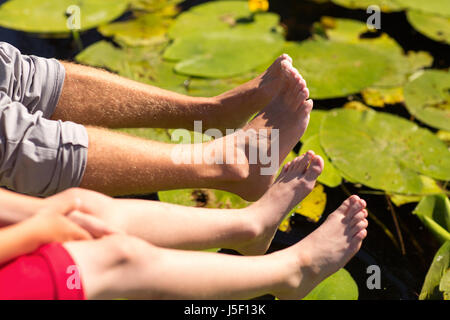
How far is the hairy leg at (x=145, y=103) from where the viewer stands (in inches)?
45.2

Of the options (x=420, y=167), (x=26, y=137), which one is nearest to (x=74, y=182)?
(x=26, y=137)

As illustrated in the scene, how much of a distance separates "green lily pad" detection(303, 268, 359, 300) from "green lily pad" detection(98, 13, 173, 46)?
49.7 inches

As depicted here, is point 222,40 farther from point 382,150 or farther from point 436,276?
point 436,276

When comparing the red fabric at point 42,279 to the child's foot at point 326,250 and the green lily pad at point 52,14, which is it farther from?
the green lily pad at point 52,14

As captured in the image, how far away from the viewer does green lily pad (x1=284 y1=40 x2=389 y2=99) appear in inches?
67.8

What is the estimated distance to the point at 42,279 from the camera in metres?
0.69

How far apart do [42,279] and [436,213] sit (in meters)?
0.97

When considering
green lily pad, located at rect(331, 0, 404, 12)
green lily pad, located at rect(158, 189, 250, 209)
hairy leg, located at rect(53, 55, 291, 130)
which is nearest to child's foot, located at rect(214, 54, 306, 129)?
hairy leg, located at rect(53, 55, 291, 130)

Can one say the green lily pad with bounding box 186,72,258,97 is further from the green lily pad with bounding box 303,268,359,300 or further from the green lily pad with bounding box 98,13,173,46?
the green lily pad with bounding box 303,268,359,300

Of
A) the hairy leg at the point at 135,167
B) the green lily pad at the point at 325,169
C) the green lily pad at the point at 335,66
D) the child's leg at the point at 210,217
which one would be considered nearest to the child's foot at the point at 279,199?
the child's leg at the point at 210,217

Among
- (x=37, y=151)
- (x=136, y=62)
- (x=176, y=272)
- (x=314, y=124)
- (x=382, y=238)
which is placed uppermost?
(x=37, y=151)

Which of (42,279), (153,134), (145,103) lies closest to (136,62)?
(153,134)

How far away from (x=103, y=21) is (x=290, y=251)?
1496 mm

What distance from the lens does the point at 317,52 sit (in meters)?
1.90
